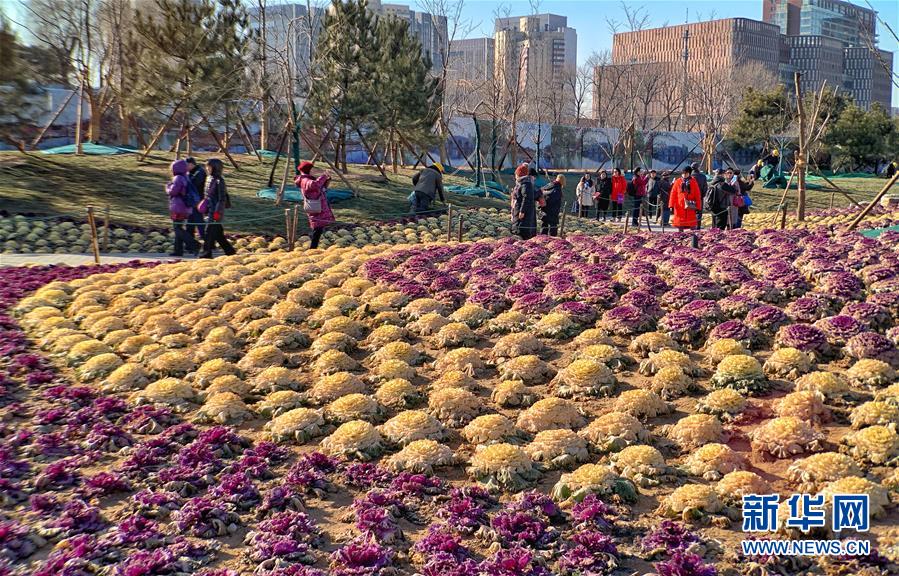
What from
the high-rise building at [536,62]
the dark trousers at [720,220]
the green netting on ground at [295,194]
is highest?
the high-rise building at [536,62]

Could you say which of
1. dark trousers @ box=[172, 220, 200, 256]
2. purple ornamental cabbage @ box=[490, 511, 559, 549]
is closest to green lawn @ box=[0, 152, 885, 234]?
dark trousers @ box=[172, 220, 200, 256]

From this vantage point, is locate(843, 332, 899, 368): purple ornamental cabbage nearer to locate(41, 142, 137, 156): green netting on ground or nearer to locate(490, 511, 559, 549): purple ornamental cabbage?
locate(490, 511, 559, 549): purple ornamental cabbage

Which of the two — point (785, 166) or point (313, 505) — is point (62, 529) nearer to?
point (313, 505)

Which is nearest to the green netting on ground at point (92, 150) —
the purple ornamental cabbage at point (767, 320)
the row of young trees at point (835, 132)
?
the purple ornamental cabbage at point (767, 320)

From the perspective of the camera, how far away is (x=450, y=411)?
20.5ft

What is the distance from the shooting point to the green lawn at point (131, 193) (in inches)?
709

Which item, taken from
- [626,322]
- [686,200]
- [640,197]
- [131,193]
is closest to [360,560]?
[626,322]

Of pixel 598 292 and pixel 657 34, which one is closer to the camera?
pixel 598 292

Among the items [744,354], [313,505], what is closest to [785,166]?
[744,354]

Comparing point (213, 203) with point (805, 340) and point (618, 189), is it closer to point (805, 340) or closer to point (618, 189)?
point (805, 340)

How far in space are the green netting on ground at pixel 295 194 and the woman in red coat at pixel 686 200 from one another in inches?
398

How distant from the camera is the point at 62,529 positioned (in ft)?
15.6

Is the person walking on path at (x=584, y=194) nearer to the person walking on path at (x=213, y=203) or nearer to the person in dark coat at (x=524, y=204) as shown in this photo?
the person in dark coat at (x=524, y=204)

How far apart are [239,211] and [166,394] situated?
13.0 metres
